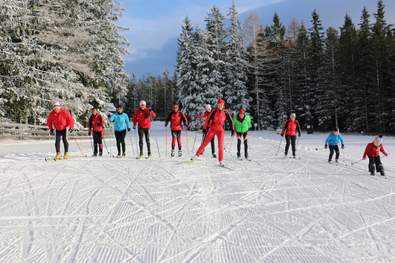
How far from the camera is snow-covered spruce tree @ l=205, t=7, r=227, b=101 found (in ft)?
144

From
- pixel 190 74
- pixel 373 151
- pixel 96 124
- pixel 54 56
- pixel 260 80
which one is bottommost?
pixel 373 151

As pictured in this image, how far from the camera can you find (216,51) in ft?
149

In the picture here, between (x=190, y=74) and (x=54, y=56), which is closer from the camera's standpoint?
(x=54, y=56)

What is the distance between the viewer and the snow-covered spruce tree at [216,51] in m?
43.8

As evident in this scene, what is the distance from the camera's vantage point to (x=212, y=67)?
4466 centimetres

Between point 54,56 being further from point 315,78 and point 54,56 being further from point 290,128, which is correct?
point 315,78

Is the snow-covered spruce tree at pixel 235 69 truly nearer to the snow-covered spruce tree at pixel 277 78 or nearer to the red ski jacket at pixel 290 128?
the snow-covered spruce tree at pixel 277 78

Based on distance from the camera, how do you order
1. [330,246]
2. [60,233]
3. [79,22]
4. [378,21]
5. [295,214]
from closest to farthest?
[330,246] → [60,233] → [295,214] → [79,22] → [378,21]

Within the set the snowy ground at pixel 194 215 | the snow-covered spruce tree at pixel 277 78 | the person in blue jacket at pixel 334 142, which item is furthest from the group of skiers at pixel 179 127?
the snow-covered spruce tree at pixel 277 78

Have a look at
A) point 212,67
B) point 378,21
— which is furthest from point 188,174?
point 378,21

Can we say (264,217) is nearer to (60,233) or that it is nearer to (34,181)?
(60,233)

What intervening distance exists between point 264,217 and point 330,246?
1387 millimetres

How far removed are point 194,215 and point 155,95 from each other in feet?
361

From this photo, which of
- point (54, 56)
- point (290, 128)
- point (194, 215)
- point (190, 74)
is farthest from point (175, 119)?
point (190, 74)
